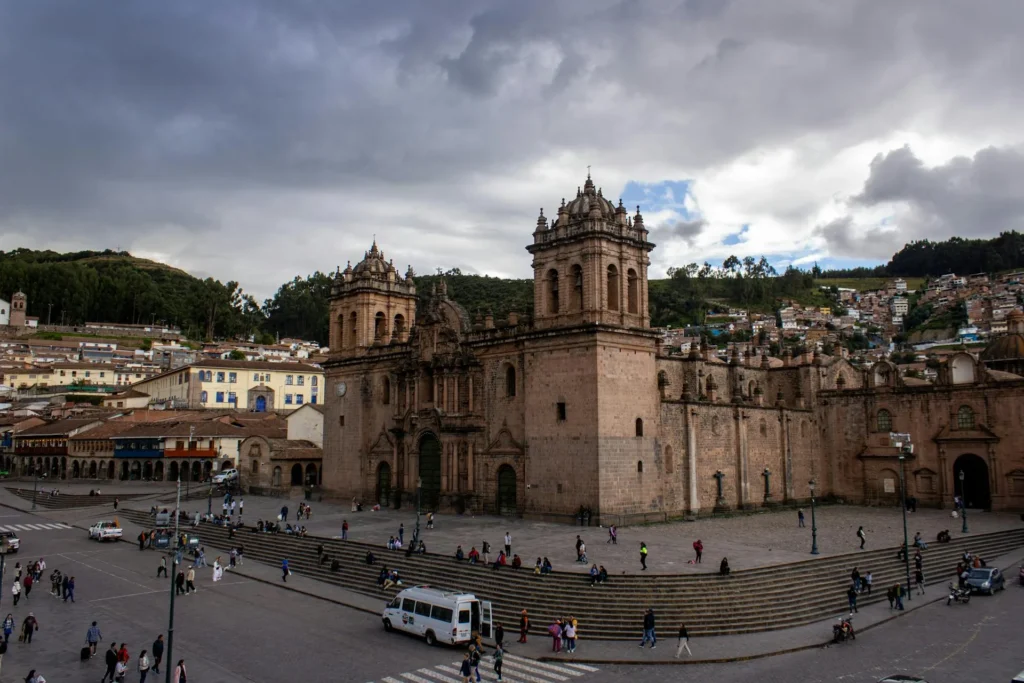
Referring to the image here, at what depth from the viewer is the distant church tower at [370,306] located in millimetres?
53000

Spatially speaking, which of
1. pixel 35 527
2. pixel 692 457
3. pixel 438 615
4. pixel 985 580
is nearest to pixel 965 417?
pixel 692 457

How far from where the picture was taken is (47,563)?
35.7 metres

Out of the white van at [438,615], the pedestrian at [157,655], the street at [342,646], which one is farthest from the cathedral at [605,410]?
the pedestrian at [157,655]

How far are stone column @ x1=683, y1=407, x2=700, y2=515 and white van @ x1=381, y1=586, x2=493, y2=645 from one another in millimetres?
20365

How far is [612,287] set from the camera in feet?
132

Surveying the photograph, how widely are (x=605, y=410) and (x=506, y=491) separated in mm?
7758

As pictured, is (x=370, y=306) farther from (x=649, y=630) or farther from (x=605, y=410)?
(x=649, y=630)

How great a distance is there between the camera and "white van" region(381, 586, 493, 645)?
73.8ft

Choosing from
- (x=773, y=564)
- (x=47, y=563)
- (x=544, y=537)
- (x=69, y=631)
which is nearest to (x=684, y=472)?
(x=544, y=537)

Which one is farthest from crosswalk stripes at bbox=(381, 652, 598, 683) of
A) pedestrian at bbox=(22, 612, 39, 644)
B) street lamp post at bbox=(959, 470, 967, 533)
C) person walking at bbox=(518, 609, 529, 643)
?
street lamp post at bbox=(959, 470, 967, 533)

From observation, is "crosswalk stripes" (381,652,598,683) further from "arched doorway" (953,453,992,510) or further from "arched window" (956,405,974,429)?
"arched window" (956,405,974,429)

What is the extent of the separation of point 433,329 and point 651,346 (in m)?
13.7

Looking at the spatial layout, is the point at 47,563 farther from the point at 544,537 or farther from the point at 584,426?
the point at 584,426

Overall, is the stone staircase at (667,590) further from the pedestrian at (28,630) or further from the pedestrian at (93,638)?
the pedestrian at (28,630)
